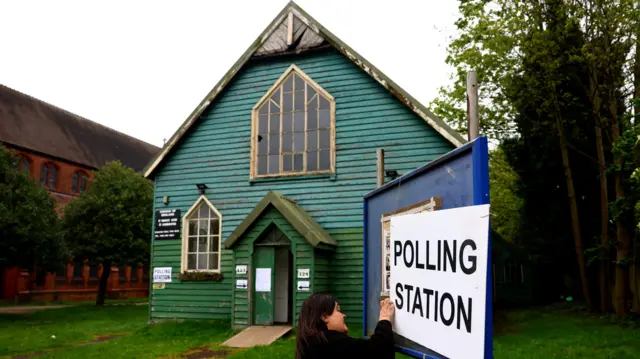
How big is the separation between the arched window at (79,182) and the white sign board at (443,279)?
1927 inches

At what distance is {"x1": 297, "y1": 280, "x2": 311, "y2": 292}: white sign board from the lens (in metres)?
14.7

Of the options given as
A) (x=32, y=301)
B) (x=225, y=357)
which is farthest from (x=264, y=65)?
(x=32, y=301)

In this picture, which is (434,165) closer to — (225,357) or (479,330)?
(479,330)

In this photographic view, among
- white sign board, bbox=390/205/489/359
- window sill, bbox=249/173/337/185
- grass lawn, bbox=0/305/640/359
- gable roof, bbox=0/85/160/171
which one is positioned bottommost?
grass lawn, bbox=0/305/640/359

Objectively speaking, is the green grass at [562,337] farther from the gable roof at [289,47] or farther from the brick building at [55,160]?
the brick building at [55,160]

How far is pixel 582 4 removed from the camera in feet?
59.5

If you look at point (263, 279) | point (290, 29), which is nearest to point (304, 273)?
point (263, 279)

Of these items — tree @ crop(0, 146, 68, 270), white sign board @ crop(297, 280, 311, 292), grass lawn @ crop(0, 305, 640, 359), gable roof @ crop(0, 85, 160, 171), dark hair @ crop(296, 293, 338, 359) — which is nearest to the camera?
dark hair @ crop(296, 293, 338, 359)

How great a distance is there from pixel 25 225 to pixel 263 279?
13.5 meters

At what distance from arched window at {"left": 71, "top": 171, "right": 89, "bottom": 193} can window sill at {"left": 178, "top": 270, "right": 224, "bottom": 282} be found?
1380 inches

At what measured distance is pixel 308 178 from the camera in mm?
16609

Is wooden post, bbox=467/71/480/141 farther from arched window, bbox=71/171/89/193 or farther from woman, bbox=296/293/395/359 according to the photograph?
arched window, bbox=71/171/89/193

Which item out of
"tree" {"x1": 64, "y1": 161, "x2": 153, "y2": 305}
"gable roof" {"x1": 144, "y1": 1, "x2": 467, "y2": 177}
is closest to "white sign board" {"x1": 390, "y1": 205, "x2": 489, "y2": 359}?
"gable roof" {"x1": 144, "y1": 1, "x2": 467, "y2": 177}

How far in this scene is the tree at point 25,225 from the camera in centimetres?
2299
